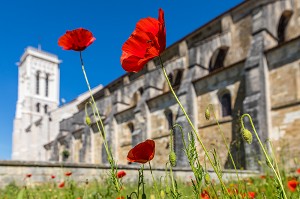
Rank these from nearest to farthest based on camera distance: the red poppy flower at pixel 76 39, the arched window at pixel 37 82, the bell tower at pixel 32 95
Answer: the red poppy flower at pixel 76 39
the bell tower at pixel 32 95
the arched window at pixel 37 82

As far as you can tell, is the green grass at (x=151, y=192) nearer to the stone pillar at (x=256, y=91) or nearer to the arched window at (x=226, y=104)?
the stone pillar at (x=256, y=91)

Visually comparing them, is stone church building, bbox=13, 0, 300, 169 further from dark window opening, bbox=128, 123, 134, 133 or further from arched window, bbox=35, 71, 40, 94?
arched window, bbox=35, 71, 40, 94

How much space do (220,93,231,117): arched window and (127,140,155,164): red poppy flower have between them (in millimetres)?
15918

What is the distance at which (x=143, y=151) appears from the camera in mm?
1245

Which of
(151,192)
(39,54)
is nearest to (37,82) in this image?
(39,54)

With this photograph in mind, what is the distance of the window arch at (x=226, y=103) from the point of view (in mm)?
16594

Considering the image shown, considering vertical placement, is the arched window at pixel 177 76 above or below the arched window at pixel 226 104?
above

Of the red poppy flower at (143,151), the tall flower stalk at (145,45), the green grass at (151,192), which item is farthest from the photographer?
the green grass at (151,192)

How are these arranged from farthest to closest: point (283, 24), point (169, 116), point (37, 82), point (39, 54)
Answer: point (39, 54)
point (37, 82)
point (169, 116)
point (283, 24)

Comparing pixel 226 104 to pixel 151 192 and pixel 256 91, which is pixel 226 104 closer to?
pixel 256 91

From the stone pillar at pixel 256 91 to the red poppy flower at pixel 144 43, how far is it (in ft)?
41.0

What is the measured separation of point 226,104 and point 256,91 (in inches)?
114

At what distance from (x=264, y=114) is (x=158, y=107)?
8.96m

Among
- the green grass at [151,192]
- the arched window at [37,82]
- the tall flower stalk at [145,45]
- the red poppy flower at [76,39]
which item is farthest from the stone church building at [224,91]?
the arched window at [37,82]
